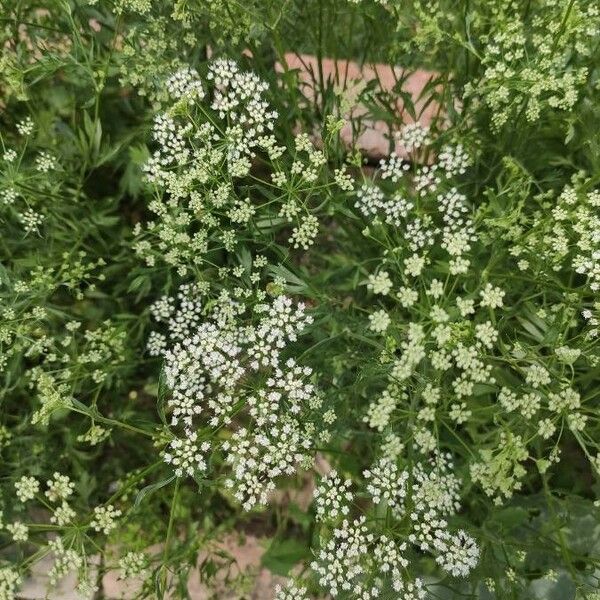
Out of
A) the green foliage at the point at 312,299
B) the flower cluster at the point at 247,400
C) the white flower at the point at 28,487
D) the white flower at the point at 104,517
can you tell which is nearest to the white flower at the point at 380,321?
the green foliage at the point at 312,299

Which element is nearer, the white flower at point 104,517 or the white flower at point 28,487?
the white flower at point 104,517

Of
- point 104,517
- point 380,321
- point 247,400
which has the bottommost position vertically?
point 104,517

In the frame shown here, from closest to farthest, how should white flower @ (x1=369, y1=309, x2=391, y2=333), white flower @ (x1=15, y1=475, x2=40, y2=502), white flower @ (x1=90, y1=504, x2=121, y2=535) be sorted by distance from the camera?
1. white flower @ (x1=369, y1=309, x2=391, y2=333)
2. white flower @ (x1=90, y1=504, x2=121, y2=535)
3. white flower @ (x1=15, y1=475, x2=40, y2=502)

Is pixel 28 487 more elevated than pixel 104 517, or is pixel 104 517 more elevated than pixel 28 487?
pixel 104 517

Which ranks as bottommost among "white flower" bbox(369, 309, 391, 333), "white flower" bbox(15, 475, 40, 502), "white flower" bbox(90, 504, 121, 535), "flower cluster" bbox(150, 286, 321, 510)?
"white flower" bbox(15, 475, 40, 502)

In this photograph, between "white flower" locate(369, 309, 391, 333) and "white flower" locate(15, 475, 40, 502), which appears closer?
"white flower" locate(369, 309, 391, 333)

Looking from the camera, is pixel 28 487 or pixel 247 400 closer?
pixel 247 400

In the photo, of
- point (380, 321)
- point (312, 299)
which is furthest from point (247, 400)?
point (312, 299)

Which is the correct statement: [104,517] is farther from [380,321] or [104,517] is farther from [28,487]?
[380,321]

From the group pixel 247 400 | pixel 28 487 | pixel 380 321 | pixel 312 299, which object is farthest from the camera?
pixel 312 299

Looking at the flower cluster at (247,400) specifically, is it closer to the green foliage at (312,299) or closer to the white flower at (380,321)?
the green foliage at (312,299)

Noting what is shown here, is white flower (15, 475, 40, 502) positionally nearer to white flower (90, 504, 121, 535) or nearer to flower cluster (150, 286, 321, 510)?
white flower (90, 504, 121, 535)

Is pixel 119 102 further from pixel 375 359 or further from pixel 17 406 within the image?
pixel 375 359

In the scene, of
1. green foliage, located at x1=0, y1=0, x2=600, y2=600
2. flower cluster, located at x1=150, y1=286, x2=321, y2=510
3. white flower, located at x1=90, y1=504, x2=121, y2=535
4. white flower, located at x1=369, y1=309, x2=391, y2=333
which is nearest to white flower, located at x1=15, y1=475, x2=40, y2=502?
green foliage, located at x1=0, y1=0, x2=600, y2=600
